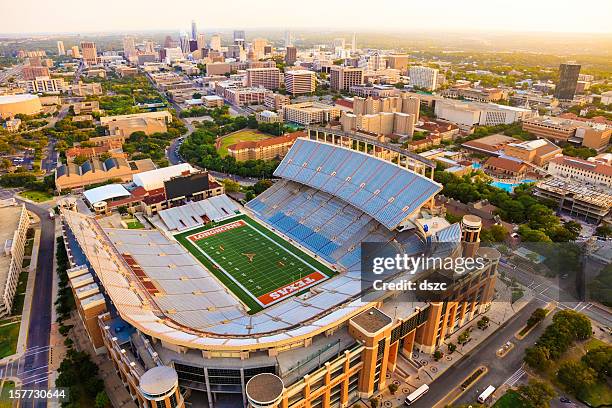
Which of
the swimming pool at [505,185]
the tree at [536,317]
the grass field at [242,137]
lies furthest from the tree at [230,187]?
the tree at [536,317]

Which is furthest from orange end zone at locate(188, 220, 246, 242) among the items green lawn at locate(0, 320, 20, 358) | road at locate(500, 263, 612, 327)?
road at locate(500, 263, 612, 327)

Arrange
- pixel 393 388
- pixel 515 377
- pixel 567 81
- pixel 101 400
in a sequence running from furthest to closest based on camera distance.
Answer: pixel 567 81, pixel 515 377, pixel 393 388, pixel 101 400

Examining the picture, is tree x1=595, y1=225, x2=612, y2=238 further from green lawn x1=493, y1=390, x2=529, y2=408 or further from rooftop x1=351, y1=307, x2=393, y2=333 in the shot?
rooftop x1=351, y1=307, x2=393, y2=333

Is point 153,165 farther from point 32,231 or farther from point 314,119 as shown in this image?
point 314,119

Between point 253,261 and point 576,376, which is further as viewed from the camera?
point 253,261

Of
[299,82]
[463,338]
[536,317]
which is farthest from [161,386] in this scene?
[299,82]

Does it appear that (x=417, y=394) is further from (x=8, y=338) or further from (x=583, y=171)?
(x=583, y=171)

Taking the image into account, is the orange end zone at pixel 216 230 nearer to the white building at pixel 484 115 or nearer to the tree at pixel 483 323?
the tree at pixel 483 323

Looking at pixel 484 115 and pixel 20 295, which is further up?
pixel 484 115
